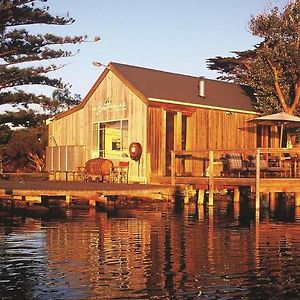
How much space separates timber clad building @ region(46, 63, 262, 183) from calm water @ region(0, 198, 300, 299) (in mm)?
6862

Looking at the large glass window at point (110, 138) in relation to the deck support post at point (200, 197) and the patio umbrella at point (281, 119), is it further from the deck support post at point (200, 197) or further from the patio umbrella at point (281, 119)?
the patio umbrella at point (281, 119)

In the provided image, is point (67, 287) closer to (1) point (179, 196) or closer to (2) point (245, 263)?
(2) point (245, 263)

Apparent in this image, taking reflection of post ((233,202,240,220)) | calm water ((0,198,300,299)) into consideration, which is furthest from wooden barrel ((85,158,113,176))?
calm water ((0,198,300,299))

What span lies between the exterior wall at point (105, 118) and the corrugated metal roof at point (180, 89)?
57cm

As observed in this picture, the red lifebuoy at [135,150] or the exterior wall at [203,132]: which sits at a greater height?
the exterior wall at [203,132]

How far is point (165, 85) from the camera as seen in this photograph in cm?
2558

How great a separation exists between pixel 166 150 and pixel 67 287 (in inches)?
629

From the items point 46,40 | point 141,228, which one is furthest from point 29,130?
point 141,228

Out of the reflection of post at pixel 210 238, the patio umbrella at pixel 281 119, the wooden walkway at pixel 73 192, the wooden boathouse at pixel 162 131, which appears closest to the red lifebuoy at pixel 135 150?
the wooden boathouse at pixel 162 131

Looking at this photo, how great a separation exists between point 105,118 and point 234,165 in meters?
6.26

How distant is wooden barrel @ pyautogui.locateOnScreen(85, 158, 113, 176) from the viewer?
77.8ft

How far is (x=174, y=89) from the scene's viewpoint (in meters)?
25.5

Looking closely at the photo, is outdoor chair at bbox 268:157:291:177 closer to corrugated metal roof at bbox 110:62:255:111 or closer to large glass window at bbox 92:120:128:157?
corrugated metal roof at bbox 110:62:255:111

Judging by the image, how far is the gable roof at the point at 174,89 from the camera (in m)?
24.1
